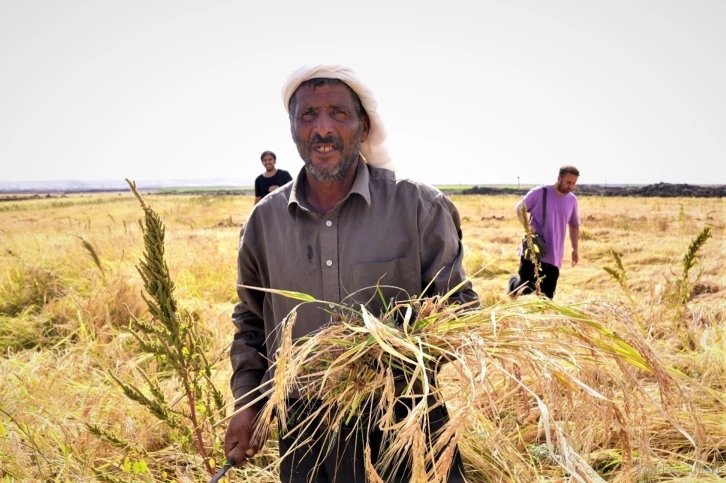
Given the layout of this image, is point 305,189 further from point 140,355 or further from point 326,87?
point 140,355

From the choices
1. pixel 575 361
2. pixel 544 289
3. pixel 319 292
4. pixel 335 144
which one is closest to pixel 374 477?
pixel 575 361

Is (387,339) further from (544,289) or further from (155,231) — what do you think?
(544,289)

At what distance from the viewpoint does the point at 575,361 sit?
1.07 m

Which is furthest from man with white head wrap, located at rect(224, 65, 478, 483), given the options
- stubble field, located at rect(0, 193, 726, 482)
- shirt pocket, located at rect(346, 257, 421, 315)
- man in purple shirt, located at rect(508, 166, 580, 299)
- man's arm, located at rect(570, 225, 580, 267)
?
man's arm, located at rect(570, 225, 580, 267)

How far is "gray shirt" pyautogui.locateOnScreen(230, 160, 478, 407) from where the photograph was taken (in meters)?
1.60

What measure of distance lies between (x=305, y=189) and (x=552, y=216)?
3798mm

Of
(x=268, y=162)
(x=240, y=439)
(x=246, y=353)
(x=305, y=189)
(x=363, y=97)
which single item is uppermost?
(x=268, y=162)

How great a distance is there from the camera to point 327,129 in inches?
66.7

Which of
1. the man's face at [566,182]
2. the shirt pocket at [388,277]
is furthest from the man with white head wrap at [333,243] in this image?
the man's face at [566,182]

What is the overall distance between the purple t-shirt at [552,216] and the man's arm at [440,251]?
349 cm

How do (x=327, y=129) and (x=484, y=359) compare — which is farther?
(x=327, y=129)

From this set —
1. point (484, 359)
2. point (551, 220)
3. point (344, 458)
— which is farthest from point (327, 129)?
point (551, 220)

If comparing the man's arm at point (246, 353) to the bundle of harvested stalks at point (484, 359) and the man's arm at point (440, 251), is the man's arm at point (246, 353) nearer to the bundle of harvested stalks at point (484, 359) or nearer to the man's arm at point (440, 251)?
the bundle of harvested stalks at point (484, 359)

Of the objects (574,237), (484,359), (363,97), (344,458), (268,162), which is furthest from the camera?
(268,162)
